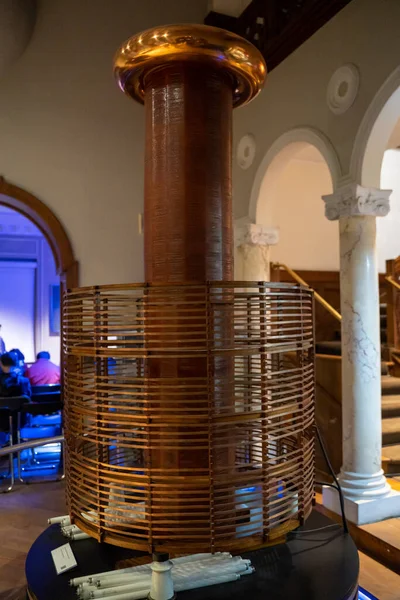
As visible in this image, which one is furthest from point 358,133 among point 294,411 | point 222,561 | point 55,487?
point 55,487

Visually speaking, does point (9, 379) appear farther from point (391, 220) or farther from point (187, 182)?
point (391, 220)

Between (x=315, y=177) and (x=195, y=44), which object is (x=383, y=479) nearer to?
(x=195, y=44)

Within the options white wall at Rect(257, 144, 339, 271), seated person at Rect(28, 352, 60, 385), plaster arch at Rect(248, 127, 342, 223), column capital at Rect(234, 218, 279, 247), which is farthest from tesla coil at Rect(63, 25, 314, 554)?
white wall at Rect(257, 144, 339, 271)

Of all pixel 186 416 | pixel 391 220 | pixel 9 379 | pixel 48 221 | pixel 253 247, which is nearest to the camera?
pixel 186 416

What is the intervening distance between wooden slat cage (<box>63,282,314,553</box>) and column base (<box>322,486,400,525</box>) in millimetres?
2108

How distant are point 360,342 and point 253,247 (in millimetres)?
1980

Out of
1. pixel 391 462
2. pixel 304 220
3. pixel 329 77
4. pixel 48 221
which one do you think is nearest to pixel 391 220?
pixel 304 220

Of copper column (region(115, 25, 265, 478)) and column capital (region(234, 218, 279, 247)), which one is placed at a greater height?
column capital (region(234, 218, 279, 247))

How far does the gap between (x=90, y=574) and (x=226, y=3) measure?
19.0 ft

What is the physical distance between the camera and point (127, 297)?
1521mm

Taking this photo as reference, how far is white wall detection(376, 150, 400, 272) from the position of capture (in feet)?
27.1

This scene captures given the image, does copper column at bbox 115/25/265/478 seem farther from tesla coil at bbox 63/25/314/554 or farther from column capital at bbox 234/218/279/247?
column capital at bbox 234/218/279/247

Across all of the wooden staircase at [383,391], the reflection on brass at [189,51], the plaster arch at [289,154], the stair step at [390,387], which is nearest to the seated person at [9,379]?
the plaster arch at [289,154]

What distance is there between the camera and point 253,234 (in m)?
5.36
